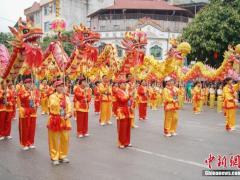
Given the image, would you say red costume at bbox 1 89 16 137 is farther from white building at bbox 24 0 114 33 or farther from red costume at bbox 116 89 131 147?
white building at bbox 24 0 114 33

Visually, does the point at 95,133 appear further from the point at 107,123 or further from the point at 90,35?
the point at 90,35

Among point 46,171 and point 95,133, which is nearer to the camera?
point 46,171

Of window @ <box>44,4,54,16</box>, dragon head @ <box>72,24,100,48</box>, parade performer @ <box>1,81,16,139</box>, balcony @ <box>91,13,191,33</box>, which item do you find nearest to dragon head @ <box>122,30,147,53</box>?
dragon head @ <box>72,24,100,48</box>

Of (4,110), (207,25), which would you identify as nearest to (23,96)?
(4,110)

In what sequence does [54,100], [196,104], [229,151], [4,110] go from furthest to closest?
1. [196,104]
2. [4,110]
3. [229,151]
4. [54,100]

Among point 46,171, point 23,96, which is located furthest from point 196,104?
point 46,171

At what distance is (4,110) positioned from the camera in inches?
468

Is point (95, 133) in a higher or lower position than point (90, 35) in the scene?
lower

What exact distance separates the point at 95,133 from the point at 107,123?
2435 millimetres

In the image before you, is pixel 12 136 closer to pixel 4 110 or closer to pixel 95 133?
pixel 4 110

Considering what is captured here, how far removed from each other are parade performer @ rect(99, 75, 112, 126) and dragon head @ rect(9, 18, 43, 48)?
5.37m

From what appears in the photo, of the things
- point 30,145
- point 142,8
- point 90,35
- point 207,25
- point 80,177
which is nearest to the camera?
point 80,177

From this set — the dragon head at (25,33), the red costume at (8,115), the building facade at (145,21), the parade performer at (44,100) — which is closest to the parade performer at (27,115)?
the dragon head at (25,33)

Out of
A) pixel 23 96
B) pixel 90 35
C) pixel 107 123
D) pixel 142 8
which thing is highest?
pixel 142 8
